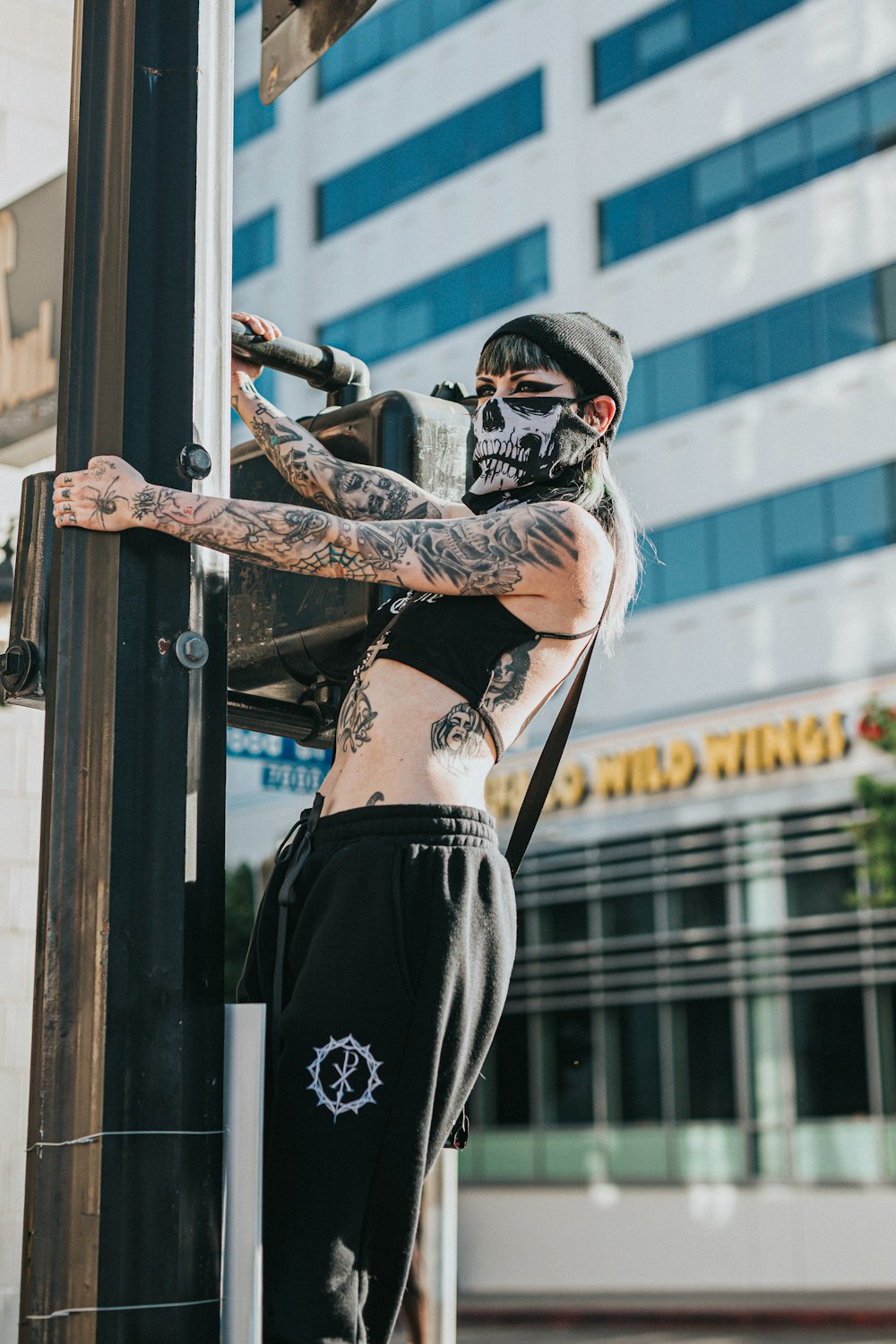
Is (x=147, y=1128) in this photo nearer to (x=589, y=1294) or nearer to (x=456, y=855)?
(x=456, y=855)

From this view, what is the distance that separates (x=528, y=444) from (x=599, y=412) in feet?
0.58

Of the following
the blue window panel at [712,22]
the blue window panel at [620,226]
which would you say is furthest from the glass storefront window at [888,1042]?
the blue window panel at [712,22]

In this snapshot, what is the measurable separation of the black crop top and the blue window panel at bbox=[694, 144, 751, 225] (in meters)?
20.1

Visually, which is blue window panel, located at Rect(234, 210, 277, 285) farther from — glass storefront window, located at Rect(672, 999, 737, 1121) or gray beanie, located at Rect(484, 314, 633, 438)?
gray beanie, located at Rect(484, 314, 633, 438)

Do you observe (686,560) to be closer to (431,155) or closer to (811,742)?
(811,742)

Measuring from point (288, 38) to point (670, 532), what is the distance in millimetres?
18955

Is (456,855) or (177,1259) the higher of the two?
(456,855)

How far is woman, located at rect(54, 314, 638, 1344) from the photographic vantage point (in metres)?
2.62

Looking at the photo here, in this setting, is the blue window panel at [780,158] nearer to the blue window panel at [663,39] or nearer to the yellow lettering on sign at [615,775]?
the blue window panel at [663,39]

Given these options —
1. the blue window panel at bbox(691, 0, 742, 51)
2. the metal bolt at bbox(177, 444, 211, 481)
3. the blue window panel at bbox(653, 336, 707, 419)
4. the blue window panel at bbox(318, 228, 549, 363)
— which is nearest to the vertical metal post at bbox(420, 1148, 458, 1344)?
the metal bolt at bbox(177, 444, 211, 481)

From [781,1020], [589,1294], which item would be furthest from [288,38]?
[589,1294]

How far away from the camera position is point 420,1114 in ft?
8.80

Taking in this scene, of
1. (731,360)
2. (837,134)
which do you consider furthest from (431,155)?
(837,134)

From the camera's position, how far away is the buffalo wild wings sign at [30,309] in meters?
6.60
